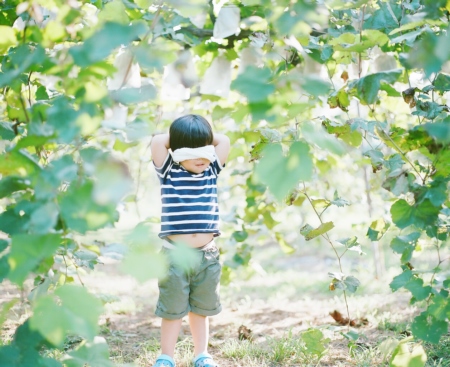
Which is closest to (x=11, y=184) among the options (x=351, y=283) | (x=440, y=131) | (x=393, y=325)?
(x=440, y=131)

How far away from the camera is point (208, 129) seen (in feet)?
6.27

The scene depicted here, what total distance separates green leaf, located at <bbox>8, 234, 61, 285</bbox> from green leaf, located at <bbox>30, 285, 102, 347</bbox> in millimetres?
50

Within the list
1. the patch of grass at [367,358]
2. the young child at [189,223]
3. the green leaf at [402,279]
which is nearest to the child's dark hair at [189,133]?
the young child at [189,223]

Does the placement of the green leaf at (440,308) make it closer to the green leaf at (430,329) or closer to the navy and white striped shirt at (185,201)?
the green leaf at (430,329)

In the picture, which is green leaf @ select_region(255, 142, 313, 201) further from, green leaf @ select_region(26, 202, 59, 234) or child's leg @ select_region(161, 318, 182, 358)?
child's leg @ select_region(161, 318, 182, 358)

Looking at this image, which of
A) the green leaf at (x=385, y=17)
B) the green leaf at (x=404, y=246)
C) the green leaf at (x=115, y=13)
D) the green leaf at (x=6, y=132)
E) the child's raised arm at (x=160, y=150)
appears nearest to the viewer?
the green leaf at (x=115, y=13)

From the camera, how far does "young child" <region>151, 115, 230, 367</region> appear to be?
1.87m

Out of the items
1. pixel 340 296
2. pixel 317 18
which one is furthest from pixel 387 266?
pixel 317 18

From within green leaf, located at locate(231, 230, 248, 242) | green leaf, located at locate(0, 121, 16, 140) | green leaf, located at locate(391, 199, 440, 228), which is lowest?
green leaf, located at locate(231, 230, 248, 242)

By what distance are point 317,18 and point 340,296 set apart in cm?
262

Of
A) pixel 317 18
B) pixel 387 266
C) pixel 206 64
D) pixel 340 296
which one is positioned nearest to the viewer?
pixel 317 18

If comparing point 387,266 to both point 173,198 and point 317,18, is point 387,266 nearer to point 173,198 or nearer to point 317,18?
point 173,198

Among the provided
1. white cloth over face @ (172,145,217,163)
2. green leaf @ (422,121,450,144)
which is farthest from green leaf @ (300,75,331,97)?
white cloth over face @ (172,145,217,163)

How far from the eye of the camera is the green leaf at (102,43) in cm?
74
